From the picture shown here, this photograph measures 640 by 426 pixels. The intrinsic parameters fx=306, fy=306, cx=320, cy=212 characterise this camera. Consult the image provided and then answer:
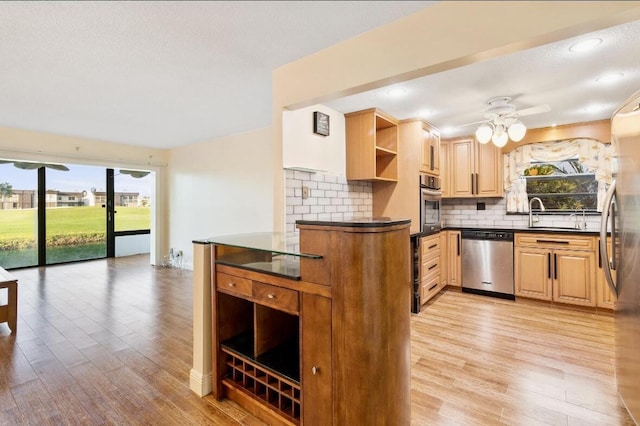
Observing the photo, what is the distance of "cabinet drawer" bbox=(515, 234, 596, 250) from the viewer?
345cm

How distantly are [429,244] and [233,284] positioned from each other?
2.72 metres

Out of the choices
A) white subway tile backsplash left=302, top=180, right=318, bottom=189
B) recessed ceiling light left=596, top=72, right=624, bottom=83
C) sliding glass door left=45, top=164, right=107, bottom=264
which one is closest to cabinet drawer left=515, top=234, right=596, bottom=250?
recessed ceiling light left=596, top=72, right=624, bottom=83

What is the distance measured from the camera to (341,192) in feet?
11.3

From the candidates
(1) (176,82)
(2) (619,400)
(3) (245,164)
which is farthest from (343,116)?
(2) (619,400)

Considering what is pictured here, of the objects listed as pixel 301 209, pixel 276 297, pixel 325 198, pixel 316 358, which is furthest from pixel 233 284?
pixel 325 198

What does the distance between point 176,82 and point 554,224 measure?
488cm

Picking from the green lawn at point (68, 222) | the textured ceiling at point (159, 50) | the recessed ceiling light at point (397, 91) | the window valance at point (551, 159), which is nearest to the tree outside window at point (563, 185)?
the window valance at point (551, 159)

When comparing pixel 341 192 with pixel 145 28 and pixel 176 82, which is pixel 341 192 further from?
pixel 145 28

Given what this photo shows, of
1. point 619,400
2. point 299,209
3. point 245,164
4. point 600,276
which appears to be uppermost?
point 245,164

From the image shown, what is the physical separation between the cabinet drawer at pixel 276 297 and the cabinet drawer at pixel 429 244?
93.6 inches

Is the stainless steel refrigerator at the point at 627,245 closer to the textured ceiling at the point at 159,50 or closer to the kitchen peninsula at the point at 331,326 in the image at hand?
the kitchen peninsula at the point at 331,326

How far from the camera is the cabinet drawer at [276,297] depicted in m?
1.52

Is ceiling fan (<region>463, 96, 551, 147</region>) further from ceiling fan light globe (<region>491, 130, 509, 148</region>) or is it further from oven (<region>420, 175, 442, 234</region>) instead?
oven (<region>420, 175, 442, 234</region>)

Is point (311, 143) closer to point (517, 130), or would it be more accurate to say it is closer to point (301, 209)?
point (301, 209)
